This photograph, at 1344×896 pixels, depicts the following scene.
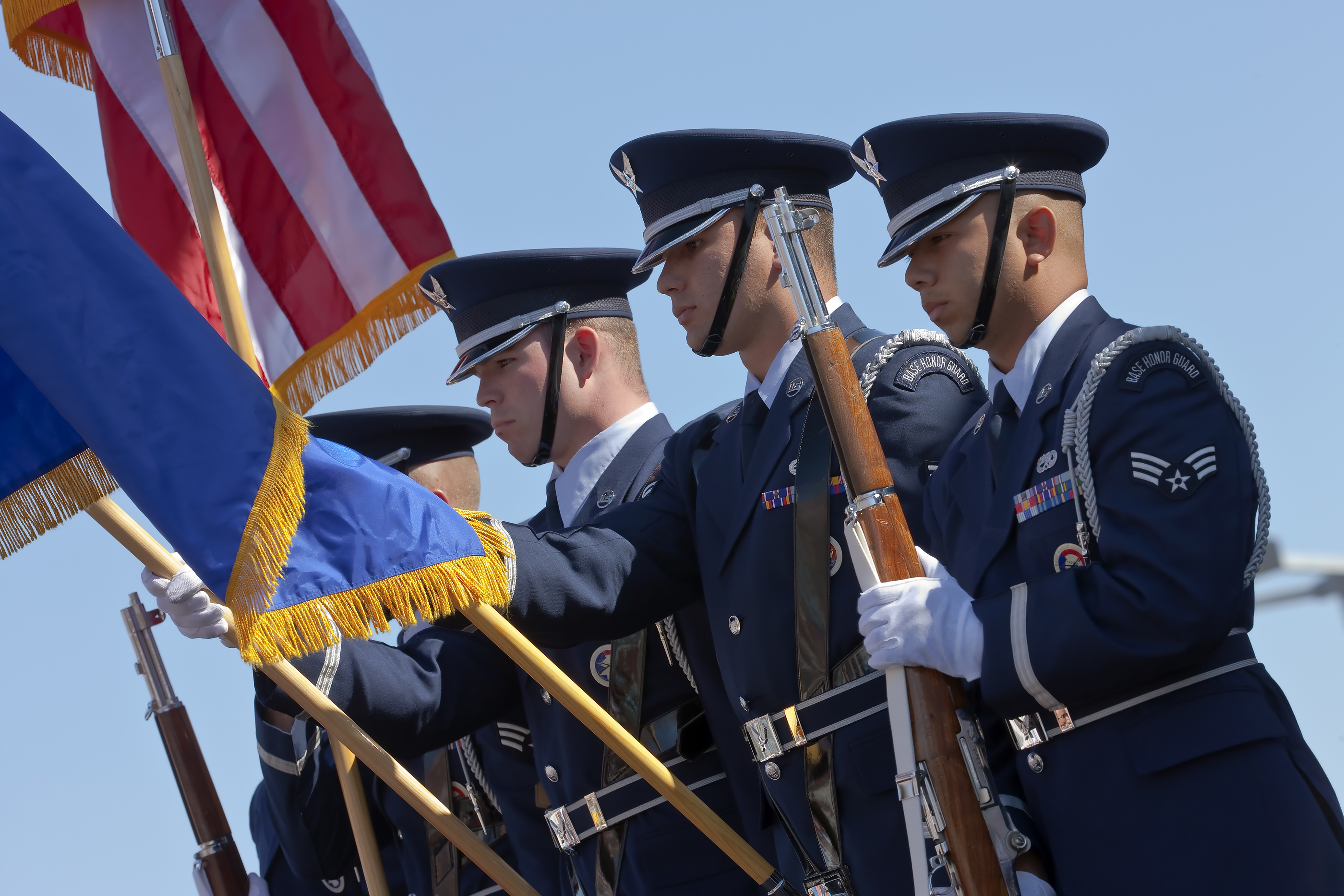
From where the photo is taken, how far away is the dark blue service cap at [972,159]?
172 inches

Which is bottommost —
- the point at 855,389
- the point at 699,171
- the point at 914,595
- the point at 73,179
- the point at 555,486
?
the point at 914,595

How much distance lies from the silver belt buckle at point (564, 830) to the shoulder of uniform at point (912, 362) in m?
2.04

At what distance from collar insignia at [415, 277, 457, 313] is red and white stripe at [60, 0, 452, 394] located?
0.12 meters

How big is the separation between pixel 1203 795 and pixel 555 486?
325 cm

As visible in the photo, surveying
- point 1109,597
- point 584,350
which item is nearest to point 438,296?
point 584,350

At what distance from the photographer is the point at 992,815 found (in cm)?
392

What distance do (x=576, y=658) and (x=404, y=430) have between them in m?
2.32

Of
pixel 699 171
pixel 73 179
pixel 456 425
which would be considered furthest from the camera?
pixel 456 425

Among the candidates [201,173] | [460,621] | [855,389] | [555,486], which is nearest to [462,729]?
[460,621]

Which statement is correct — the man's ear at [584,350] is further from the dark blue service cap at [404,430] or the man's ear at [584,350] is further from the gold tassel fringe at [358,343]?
the dark blue service cap at [404,430]

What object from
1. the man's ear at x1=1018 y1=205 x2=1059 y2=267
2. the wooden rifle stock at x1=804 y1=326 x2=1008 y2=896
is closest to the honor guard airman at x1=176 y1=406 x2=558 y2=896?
the wooden rifle stock at x1=804 y1=326 x2=1008 y2=896

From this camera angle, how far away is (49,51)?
21.5ft

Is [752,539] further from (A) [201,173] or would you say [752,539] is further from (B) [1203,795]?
(A) [201,173]

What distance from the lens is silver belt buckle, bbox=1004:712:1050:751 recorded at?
3.92 metres
